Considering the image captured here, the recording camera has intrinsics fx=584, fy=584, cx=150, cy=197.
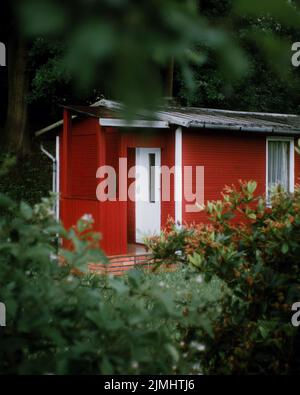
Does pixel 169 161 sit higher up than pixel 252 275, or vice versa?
pixel 169 161

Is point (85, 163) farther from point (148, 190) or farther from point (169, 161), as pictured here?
point (169, 161)

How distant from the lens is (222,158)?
14430 millimetres

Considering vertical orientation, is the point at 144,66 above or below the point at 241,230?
above

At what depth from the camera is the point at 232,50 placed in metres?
1.05

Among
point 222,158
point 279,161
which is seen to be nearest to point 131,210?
point 222,158

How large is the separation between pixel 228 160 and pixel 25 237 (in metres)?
12.4

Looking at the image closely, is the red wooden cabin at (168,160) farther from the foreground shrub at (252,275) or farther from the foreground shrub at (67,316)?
the foreground shrub at (67,316)

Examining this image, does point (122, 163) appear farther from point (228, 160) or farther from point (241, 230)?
point (241, 230)

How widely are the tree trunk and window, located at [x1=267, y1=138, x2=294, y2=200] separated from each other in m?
12.3

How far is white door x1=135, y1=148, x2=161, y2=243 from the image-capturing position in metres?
14.2

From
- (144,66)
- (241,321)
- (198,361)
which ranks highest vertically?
(144,66)

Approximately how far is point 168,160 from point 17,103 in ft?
40.3
